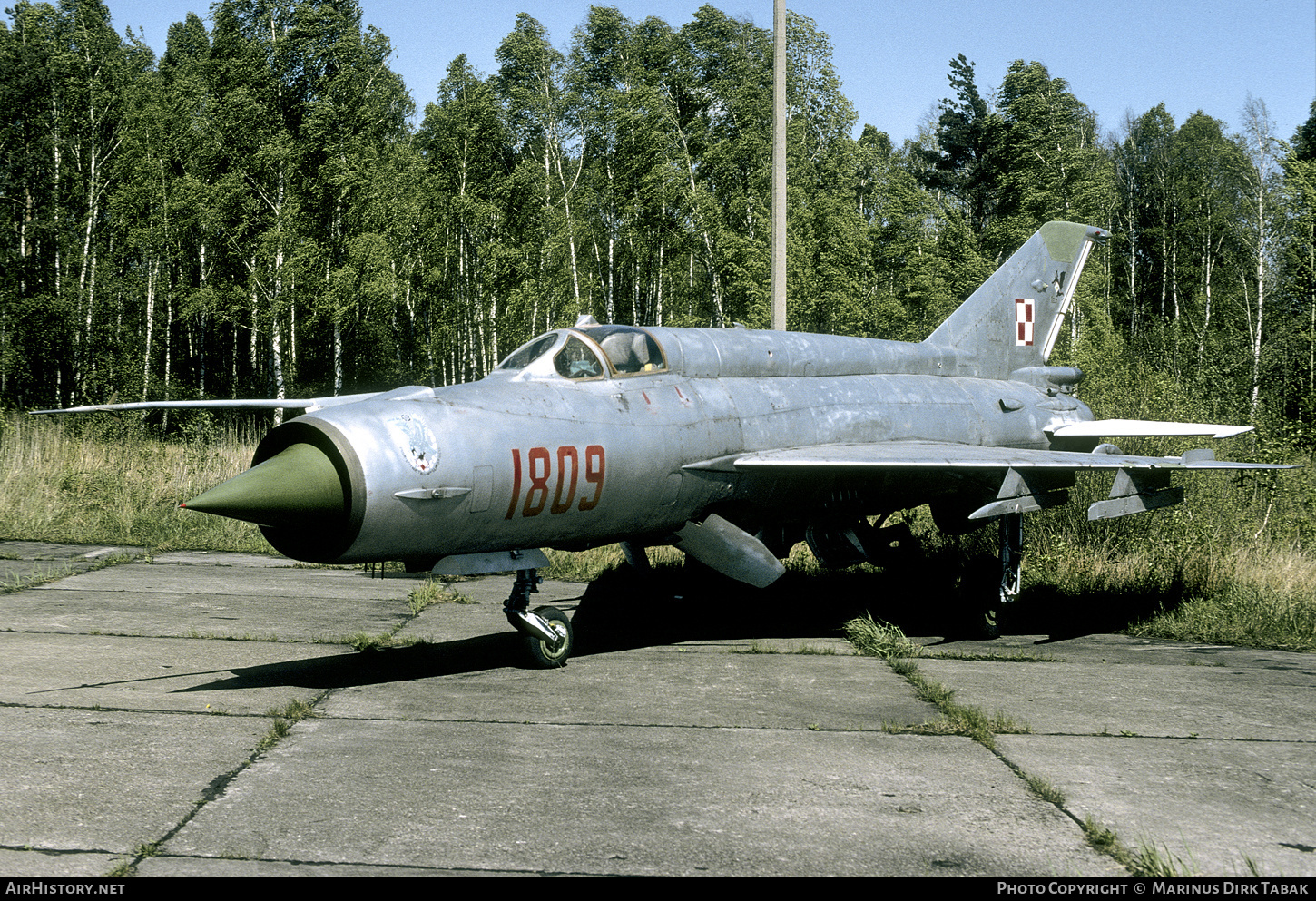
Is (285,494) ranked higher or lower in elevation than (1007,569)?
higher

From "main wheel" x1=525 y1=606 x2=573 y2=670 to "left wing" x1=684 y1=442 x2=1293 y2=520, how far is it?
5.37ft

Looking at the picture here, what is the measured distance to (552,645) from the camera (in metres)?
7.92

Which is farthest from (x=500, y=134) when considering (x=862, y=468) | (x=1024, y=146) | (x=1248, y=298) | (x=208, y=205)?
(x=862, y=468)

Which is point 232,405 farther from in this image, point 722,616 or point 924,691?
point 924,691

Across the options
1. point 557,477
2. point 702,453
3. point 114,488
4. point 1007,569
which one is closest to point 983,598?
point 1007,569

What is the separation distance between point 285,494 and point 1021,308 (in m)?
9.85

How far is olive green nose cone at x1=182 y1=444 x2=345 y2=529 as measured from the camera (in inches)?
234

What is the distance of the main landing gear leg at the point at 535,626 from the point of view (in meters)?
7.86

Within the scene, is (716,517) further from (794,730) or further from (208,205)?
(208,205)

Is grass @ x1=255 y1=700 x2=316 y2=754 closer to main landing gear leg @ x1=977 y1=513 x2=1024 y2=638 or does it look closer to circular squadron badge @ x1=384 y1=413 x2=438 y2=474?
circular squadron badge @ x1=384 y1=413 x2=438 y2=474

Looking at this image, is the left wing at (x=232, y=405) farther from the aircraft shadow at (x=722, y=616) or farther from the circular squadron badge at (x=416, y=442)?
the aircraft shadow at (x=722, y=616)

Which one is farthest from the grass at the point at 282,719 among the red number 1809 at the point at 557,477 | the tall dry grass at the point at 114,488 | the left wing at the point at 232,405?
the tall dry grass at the point at 114,488

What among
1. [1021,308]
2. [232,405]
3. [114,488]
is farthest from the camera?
[114,488]

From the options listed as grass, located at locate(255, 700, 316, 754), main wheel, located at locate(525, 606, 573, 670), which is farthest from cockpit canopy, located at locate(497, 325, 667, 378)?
grass, located at locate(255, 700, 316, 754)
